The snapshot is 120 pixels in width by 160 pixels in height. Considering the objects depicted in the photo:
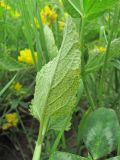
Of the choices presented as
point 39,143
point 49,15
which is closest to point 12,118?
point 49,15

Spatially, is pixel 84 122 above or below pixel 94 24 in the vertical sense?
below

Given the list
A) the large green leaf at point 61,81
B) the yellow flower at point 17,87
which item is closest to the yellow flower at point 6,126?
the yellow flower at point 17,87

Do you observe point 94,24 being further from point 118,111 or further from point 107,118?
point 107,118

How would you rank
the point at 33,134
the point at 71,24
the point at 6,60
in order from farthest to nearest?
the point at 33,134 → the point at 6,60 → the point at 71,24

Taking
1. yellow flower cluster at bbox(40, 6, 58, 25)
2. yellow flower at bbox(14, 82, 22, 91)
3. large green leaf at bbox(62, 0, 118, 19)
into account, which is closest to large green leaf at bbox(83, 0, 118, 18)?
large green leaf at bbox(62, 0, 118, 19)

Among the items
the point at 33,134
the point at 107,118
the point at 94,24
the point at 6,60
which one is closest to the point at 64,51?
the point at 107,118

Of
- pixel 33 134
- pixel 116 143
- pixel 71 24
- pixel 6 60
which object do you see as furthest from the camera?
pixel 33 134

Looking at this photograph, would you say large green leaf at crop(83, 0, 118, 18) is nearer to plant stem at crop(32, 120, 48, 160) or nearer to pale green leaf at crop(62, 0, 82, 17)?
pale green leaf at crop(62, 0, 82, 17)
